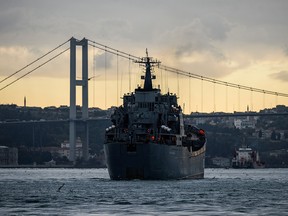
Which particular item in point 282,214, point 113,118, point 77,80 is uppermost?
point 77,80

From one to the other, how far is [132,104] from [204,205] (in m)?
31.1

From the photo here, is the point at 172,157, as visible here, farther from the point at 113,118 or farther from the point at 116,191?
the point at 116,191

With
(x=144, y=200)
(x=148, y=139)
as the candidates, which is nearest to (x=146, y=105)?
(x=148, y=139)

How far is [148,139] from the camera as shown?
8219cm

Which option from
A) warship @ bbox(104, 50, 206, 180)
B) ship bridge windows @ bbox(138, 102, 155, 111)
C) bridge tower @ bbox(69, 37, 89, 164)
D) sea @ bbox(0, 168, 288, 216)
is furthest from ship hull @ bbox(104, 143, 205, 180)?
bridge tower @ bbox(69, 37, 89, 164)

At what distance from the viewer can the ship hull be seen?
8164 centimetres

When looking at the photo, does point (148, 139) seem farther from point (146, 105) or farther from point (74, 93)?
point (74, 93)

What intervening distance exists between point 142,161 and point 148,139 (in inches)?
65.7

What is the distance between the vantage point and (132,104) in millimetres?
86500

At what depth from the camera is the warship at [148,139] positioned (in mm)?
82000

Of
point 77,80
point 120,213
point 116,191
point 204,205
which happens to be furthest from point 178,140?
point 77,80

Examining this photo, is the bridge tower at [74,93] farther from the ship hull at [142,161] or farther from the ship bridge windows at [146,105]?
the ship hull at [142,161]

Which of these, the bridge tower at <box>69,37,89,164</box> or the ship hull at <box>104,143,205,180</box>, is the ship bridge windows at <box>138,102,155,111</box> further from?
the bridge tower at <box>69,37,89,164</box>

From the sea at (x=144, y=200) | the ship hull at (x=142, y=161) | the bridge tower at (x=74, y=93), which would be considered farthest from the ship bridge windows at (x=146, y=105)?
the bridge tower at (x=74, y=93)
